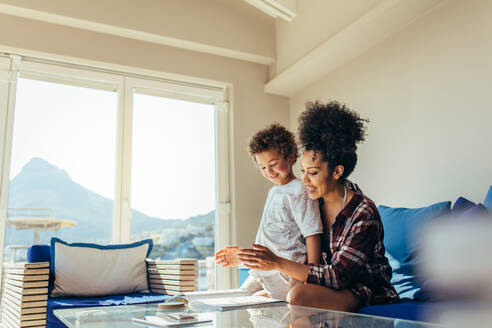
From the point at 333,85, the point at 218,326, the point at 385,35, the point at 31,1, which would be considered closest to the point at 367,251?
the point at 218,326

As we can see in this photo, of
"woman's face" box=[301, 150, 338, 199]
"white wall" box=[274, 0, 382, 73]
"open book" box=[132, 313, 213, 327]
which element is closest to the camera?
"open book" box=[132, 313, 213, 327]

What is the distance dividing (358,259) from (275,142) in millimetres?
874

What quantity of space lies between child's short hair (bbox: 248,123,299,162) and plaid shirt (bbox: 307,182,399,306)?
615 millimetres

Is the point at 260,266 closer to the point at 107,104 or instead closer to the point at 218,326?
the point at 218,326

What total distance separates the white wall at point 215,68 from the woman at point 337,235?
2.21 meters

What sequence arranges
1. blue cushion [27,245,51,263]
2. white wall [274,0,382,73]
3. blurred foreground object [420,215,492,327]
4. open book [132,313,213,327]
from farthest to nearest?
white wall [274,0,382,73], blue cushion [27,245,51,263], blurred foreground object [420,215,492,327], open book [132,313,213,327]

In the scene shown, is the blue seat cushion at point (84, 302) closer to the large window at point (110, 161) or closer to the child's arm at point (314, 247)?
the large window at point (110, 161)

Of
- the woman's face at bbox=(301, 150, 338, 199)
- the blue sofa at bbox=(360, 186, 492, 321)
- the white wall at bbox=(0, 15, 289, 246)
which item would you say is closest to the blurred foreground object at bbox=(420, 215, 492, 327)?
the blue sofa at bbox=(360, 186, 492, 321)

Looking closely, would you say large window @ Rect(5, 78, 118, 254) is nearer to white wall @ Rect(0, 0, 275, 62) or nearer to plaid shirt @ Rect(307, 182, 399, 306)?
white wall @ Rect(0, 0, 275, 62)

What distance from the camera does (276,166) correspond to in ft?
7.22

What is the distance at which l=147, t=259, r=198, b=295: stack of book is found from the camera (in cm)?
293

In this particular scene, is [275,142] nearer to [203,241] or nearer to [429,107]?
[429,107]

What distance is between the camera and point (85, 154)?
3641 mm

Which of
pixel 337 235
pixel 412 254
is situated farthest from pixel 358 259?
pixel 412 254
